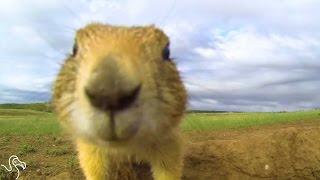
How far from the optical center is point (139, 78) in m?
3.85

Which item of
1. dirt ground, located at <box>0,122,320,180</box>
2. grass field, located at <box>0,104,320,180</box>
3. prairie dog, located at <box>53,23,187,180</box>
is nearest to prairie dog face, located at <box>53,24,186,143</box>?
prairie dog, located at <box>53,23,187,180</box>

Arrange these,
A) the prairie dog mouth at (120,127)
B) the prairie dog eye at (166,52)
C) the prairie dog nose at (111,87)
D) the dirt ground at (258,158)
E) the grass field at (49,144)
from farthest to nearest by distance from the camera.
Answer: the grass field at (49,144)
the dirt ground at (258,158)
the prairie dog eye at (166,52)
the prairie dog mouth at (120,127)
the prairie dog nose at (111,87)

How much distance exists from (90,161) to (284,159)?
3.96 m

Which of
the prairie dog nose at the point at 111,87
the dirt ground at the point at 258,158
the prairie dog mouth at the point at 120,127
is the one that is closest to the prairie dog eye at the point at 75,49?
the prairie dog mouth at the point at 120,127

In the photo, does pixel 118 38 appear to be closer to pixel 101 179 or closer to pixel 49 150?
pixel 101 179

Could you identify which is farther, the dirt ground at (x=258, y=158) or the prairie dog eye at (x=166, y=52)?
the dirt ground at (x=258, y=158)

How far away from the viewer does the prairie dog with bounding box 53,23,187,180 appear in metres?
3.62

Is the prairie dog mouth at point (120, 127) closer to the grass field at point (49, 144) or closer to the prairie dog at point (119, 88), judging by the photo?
the prairie dog at point (119, 88)

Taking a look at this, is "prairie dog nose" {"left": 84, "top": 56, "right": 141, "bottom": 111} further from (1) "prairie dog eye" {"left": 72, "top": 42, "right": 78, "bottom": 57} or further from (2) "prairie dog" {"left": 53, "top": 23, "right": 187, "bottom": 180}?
(1) "prairie dog eye" {"left": 72, "top": 42, "right": 78, "bottom": 57}

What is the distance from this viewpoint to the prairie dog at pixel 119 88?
11.9ft

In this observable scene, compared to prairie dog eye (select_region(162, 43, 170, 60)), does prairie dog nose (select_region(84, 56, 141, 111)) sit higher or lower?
lower

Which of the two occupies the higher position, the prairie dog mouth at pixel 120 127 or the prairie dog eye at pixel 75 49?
the prairie dog eye at pixel 75 49

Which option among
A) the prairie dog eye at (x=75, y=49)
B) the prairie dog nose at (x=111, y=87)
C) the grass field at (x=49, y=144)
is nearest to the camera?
the prairie dog nose at (x=111, y=87)

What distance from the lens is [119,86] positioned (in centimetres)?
354
